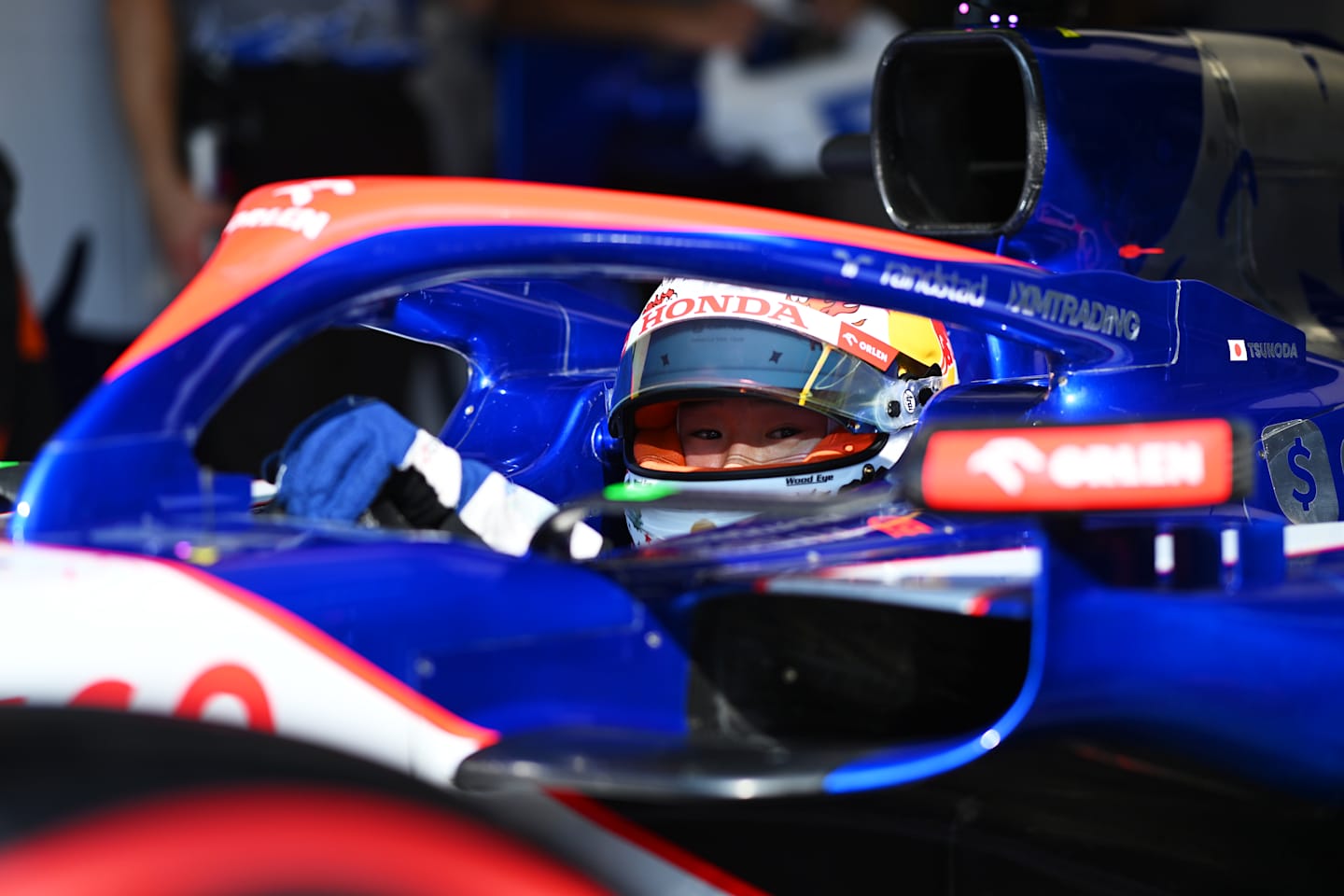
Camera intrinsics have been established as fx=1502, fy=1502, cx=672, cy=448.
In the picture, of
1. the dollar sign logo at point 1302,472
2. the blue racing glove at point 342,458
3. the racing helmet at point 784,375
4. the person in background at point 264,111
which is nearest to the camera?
the blue racing glove at point 342,458

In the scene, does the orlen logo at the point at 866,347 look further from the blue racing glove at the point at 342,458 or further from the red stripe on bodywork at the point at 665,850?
the red stripe on bodywork at the point at 665,850

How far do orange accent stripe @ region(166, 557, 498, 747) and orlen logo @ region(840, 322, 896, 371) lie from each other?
89 cm

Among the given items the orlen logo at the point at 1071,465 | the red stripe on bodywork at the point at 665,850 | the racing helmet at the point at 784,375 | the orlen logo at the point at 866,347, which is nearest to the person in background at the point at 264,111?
the racing helmet at the point at 784,375

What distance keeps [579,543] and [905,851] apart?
72 centimetres

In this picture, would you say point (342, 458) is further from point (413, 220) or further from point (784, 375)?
point (784, 375)

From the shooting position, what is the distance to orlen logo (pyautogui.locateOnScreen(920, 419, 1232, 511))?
1218 mm

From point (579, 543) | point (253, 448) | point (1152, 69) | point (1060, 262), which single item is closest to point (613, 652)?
point (579, 543)

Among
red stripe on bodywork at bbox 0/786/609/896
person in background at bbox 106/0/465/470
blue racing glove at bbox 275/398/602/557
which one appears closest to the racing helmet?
blue racing glove at bbox 275/398/602/557

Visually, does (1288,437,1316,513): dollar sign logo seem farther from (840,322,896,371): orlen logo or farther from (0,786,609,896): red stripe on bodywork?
(0,786,609,896): red stripe on bodywork

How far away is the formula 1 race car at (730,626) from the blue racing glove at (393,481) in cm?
14

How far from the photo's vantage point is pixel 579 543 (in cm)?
201

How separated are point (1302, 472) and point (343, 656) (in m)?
1.21

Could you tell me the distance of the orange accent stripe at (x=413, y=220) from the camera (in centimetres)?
138

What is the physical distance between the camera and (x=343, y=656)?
4.23 feet
